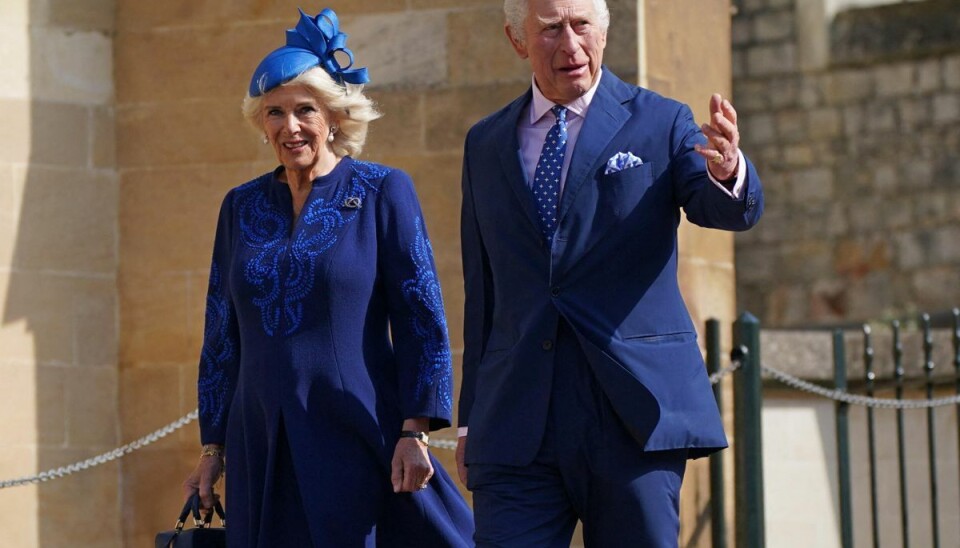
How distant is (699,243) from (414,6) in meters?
1.33

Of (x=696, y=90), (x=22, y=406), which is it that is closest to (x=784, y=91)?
(x=696, y=90)

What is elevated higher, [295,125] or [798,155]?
[798,155]

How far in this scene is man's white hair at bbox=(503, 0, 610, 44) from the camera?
4.56m

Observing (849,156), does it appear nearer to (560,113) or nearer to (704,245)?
(704,245)

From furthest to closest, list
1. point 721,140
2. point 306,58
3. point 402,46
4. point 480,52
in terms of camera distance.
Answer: point 402,46, point 480,52, point 306,58, point 721,140

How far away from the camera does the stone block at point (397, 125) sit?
7.36 metres

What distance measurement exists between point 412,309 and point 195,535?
2.47 feet

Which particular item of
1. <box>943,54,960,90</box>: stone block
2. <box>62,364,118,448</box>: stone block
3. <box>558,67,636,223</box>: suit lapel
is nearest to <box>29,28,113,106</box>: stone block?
<box>62,364,118,448</box>: stone block

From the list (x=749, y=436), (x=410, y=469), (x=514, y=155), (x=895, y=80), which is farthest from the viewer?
(x=895, y=80)

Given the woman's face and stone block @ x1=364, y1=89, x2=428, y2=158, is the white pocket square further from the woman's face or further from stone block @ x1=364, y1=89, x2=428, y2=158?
stone block @ x1=364, y1=89, x2=428, y2=158

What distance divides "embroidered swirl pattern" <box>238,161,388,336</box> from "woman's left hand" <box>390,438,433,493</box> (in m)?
0.40

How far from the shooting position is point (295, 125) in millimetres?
5051

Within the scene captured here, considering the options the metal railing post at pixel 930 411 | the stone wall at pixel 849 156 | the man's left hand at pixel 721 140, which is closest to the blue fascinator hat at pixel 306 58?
the man's left hand at pixel 721 140

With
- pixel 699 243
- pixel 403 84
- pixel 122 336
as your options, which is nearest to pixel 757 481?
pixel 699 243
